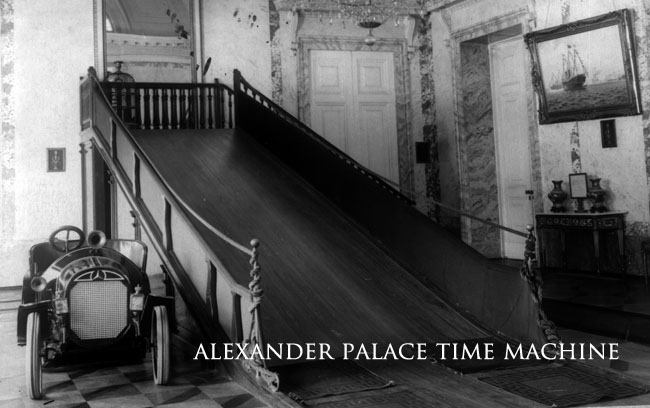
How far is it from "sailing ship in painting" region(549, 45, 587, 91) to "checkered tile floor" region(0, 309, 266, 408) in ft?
21.4

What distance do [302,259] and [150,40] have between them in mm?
6275

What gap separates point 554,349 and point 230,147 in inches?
198

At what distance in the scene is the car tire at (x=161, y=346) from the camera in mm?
4926

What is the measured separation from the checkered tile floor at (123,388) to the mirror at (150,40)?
6214mm

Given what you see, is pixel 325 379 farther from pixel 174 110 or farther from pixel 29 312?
pixel 174 110

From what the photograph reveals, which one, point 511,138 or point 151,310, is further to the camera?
point 511,138

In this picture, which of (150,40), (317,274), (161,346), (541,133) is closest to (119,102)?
(150,40)

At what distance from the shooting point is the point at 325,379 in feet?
15.9

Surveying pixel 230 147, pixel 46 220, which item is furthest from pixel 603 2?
pixel 46 220

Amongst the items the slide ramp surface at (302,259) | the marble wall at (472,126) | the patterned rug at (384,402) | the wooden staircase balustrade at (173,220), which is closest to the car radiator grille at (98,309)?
the wooden staircase balustrade at (173,220)

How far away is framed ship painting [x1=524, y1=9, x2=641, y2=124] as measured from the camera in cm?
880

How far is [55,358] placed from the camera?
5.51 m

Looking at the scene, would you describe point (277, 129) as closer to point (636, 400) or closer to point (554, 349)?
point (554, 349)

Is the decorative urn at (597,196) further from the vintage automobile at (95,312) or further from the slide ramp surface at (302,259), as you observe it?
the vintage automobile at (95,312)
